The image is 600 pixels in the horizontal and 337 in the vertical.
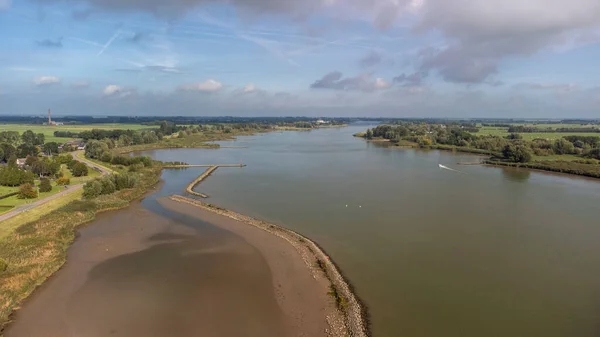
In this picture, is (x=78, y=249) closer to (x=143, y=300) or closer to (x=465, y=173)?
(x=143, y=300)

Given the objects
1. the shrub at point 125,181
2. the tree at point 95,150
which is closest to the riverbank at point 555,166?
the shrub at point 125,181

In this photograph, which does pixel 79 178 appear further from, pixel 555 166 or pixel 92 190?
pixel 555 166

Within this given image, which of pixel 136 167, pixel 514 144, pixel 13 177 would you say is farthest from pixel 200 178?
pixel 514 144

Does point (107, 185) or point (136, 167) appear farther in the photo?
point (136, 167)

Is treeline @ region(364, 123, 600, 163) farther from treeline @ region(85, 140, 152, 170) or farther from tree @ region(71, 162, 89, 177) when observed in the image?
tree @ region(71, 162, 89, 177)

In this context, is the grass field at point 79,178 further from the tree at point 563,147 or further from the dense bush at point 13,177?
the tree at point 563,147
